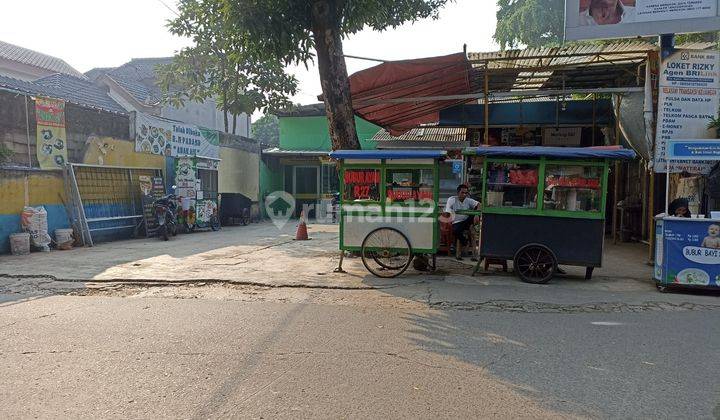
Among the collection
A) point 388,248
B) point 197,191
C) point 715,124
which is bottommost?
point 388,248

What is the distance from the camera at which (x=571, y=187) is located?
313 inches

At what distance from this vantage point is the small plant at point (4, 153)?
1009cm

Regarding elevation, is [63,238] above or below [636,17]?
below

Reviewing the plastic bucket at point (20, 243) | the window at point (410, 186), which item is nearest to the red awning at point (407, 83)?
the window at point (410, 186)

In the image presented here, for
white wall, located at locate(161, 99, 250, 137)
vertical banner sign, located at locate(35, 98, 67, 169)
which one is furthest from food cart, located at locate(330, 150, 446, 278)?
white wall, located at locate(161, 99, 250, 137)

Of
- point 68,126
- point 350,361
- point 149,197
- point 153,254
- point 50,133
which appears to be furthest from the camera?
point 149,197

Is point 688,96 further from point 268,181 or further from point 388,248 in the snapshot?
point 268,181

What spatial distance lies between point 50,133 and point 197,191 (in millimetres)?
5179

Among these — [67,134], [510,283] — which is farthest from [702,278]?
[67,134]

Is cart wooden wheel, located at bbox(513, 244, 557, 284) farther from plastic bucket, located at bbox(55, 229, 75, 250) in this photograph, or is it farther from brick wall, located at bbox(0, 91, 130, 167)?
brick wall, located at bbox(0, 91, 130, 167)

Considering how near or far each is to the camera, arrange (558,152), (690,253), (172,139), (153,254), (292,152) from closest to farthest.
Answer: (690,253)
(558,152)
(153,254)
(172,139)
(292,152)

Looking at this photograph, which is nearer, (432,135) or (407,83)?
(407,83)

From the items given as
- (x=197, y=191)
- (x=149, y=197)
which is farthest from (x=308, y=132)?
(x=149, y=197)

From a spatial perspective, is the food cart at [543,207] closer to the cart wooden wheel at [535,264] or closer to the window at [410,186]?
the cart wooden wheel at [535,264]
